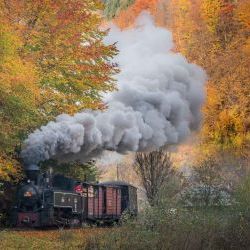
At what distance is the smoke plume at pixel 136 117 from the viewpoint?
2412 cm

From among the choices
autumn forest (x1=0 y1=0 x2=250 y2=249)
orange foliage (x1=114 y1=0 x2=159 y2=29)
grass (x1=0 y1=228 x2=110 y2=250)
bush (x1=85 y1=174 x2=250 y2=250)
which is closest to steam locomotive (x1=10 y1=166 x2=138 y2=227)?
autumn forest (x1=0 y1=0 x2=250 y2=249)

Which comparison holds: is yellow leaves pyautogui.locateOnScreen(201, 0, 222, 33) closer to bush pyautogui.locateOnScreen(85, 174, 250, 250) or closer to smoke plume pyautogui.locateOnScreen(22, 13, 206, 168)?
smoke plume pyautogui.locateOnScreen(22, 13, 206, 168)

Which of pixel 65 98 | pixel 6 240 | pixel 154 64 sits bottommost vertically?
pixel 6 240

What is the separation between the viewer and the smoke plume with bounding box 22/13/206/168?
79.2 ft

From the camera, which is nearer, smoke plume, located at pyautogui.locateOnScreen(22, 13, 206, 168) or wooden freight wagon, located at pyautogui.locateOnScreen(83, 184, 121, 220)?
smoke plume, located at pyautogui.locateOnScreen(22, 13, 206, 168)

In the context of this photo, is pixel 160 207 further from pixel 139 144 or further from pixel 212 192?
pixel 212 192

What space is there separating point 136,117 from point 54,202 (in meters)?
4.94

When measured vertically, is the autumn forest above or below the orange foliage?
below

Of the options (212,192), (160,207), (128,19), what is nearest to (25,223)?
(160,207)

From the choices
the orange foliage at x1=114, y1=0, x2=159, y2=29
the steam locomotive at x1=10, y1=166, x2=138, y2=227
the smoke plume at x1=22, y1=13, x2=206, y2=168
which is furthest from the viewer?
the orange foliage at x1=114, y1=0, x2=159, y2=29

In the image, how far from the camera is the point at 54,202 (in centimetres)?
2538

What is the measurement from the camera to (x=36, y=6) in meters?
26.8

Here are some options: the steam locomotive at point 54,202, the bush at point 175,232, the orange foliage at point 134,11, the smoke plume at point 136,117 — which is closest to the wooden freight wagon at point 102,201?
the steam locomotive at point 54,202

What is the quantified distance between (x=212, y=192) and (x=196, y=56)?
15.1m
